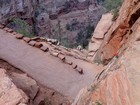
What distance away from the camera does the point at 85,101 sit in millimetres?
7742

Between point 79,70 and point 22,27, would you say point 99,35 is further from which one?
point 22,27

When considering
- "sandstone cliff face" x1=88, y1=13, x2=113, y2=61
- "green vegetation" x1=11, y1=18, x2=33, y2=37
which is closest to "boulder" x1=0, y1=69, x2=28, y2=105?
"sandstone cliff face" x1=88, y1=13, x2=113, y2=61

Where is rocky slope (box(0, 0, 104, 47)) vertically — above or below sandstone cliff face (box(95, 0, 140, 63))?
below

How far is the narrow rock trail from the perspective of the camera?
14.0m

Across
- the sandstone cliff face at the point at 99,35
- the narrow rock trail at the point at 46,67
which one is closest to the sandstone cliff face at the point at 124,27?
the narrow rock trail at the point at 46,67

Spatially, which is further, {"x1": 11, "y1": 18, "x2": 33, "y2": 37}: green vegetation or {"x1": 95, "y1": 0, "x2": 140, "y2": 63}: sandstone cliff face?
{"x1": 11, "y1": 18, "x2": 33, "y2": 37}: green vegetation

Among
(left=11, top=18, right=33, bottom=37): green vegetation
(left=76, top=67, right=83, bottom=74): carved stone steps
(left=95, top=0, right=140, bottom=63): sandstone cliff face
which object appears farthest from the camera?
(left=11, top=18, right=33, bottom=37): green vegetation

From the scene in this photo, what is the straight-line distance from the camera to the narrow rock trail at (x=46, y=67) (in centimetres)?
1404

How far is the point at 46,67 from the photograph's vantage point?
15367mm

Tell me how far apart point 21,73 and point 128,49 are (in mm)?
7162

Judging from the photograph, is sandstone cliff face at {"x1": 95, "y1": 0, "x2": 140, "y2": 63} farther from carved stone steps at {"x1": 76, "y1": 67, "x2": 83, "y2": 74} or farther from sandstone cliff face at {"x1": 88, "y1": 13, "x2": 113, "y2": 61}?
sandstone cliff face at {"x1": 88, "y1": 13, "x2": 113, "y2": 61}

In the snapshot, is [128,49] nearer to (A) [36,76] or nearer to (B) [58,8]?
(A) [36,76]

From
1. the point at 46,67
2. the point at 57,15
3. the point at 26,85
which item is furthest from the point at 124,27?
the point at 57,15

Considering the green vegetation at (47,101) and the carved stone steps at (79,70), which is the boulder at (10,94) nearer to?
the green vegetation at (47,101)
